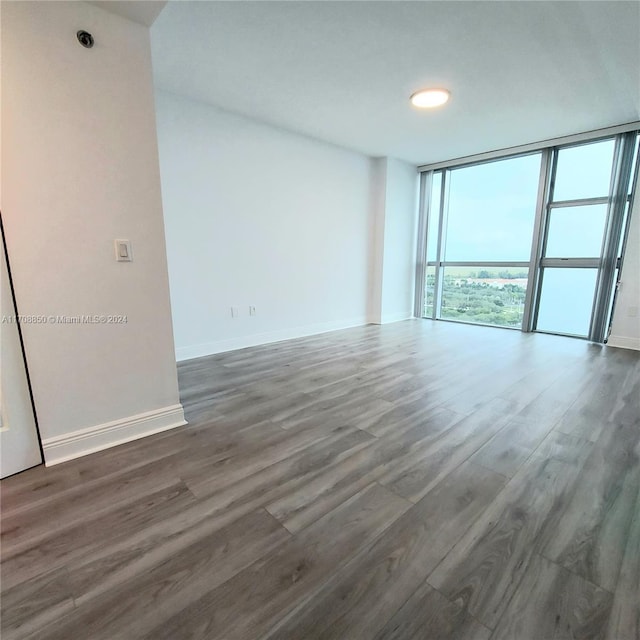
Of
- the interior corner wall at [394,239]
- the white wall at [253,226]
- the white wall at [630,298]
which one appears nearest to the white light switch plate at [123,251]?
the white wall at [253,226]

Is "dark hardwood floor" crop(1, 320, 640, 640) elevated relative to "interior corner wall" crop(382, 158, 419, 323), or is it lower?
lower

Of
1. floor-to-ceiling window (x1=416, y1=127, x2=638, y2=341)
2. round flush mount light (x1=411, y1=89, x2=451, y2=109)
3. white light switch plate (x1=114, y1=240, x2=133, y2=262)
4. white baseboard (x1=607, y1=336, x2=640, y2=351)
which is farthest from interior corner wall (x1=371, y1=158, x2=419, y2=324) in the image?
white light switch plate (x1=114, y1=240, x2=133, y2=262)

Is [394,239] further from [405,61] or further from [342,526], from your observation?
[342,526]

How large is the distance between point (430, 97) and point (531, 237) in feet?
9.19

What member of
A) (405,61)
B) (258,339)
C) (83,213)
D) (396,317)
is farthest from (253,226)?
(396,317)

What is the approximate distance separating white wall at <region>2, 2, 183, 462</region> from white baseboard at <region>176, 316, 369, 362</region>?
156cm

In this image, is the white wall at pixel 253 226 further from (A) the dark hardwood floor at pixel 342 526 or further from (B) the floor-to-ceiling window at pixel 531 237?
(B) the floor-to-ceiling window at pixel 531 237

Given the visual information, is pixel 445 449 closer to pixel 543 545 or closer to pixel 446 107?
pixel 543 545

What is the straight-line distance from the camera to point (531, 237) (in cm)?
476

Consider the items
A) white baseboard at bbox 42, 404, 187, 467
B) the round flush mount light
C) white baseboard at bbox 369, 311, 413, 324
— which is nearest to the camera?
white baseboard at bbox 42, 404, 187, 467

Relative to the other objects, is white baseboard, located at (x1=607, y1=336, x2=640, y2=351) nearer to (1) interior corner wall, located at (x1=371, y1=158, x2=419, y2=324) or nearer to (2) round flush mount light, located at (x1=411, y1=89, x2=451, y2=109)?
(1) interior corner wall, located at (x1=371, y1=158, x2=419, y2=324)

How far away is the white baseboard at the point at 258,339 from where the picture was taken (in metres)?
3.56

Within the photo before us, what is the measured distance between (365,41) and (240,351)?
10.1 ft

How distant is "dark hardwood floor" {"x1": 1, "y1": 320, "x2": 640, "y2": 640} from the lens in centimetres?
99
